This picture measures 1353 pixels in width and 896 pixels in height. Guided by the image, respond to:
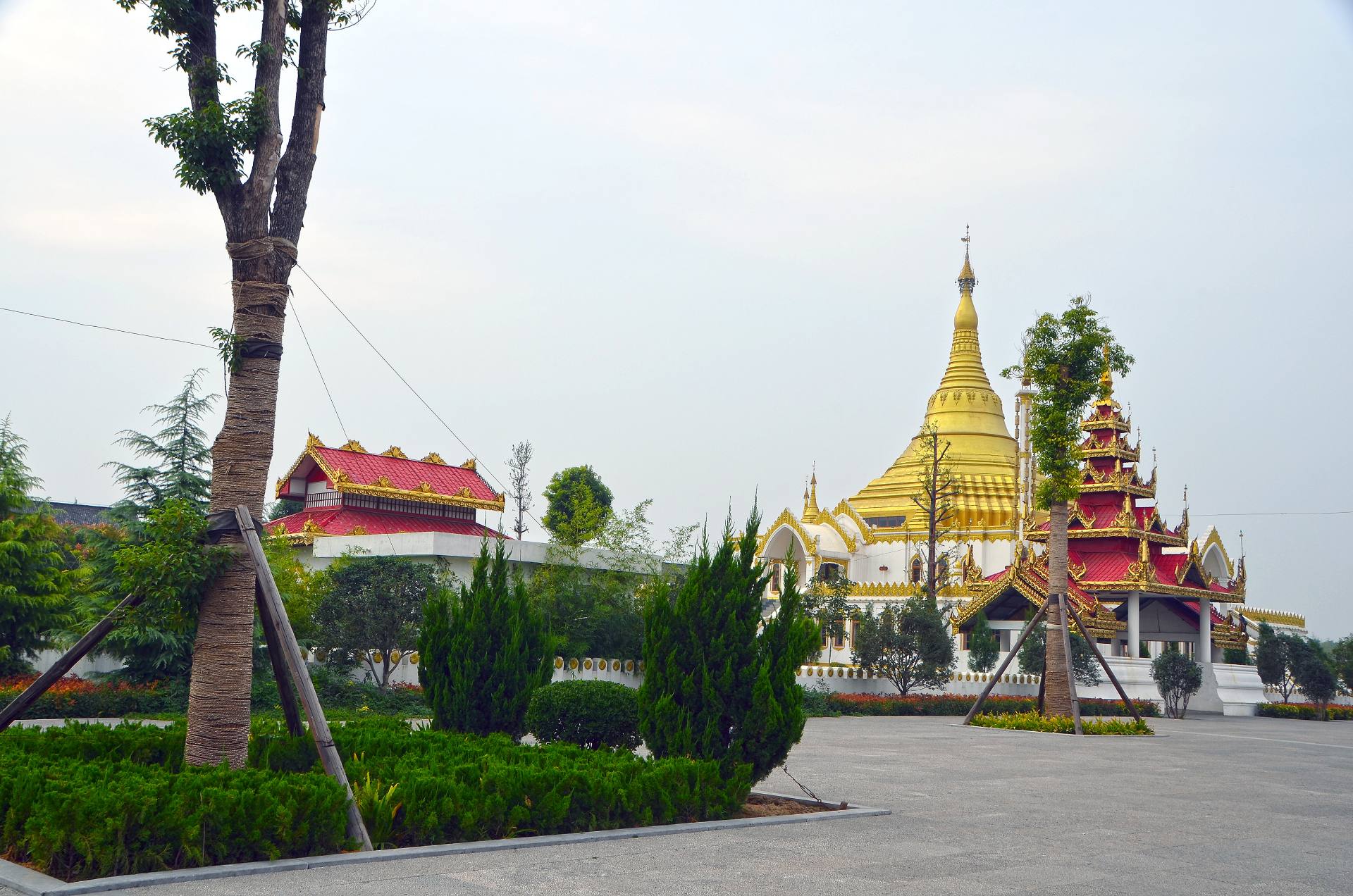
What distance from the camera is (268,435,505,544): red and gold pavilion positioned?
108ft

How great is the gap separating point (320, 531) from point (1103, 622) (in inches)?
897

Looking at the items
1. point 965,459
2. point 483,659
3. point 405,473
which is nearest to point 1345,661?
point 965,459

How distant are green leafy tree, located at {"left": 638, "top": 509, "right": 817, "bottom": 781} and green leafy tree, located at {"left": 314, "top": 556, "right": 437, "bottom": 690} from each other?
13220 mm

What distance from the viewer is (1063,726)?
26.4m

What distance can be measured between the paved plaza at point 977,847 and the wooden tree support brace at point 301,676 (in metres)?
0.55

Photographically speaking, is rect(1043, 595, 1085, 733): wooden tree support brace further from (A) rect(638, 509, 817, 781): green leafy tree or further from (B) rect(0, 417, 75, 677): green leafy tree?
(B) rect(0, 417, 75, 677): green leafy tree

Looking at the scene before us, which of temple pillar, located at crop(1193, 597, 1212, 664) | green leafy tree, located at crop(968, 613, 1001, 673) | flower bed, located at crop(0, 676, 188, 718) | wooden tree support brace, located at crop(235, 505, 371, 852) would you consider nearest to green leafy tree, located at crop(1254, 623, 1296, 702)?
temple pillar, located at crop(1193, 597, 1212, 664)

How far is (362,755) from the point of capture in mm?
10922

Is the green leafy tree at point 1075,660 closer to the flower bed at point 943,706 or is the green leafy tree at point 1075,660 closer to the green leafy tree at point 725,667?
the flower bed at point 943,706

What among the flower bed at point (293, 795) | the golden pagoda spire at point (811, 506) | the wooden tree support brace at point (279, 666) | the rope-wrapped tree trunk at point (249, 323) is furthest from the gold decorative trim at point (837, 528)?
the rope-wrapped tree trunk at point (249, 323)

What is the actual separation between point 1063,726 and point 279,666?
20.2 m

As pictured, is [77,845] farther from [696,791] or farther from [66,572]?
[66,572]

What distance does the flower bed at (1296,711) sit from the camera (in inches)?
1560

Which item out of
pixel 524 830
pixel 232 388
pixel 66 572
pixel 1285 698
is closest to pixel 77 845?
pixel 524 830
